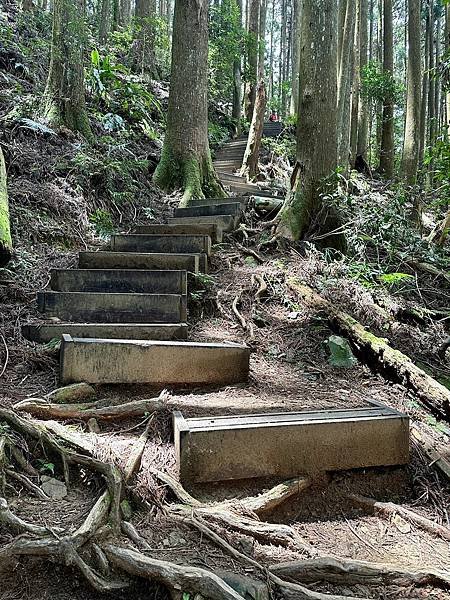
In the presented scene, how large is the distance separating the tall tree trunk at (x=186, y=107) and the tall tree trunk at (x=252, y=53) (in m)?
12.2

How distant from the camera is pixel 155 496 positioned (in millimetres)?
2328

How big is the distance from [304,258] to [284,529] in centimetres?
429

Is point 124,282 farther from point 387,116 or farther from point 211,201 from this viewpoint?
point 387,116

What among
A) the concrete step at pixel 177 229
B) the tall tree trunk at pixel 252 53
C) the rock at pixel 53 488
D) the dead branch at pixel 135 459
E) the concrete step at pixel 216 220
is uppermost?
the tall tree trunk at pixel 252 53

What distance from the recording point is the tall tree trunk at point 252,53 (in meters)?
20.2

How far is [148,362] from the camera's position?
3.37 metres

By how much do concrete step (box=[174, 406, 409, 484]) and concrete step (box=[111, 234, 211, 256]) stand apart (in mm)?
3020

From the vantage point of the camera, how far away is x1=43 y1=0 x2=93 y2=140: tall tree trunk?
25.6ft

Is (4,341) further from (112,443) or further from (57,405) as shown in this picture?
(112,443)

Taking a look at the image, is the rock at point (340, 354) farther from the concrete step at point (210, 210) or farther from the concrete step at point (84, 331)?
the concrete step at point (210, 210)

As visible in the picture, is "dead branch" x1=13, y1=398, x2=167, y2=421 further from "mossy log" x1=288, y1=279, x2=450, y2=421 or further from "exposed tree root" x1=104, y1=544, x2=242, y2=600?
"mossy log" x1=288, y1=279, x2=450, y2=421

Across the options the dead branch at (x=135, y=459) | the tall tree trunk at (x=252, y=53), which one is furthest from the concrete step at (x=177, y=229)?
the tall tree trunk at (x=252, y=53)

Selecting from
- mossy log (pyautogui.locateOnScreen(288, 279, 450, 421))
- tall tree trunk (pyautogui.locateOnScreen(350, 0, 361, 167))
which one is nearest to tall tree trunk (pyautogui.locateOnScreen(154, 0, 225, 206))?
mossy log (pyautogui.locateOnScreen(288, 279, 450, 421))

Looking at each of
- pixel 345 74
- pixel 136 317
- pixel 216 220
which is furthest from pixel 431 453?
pixel 345 74
